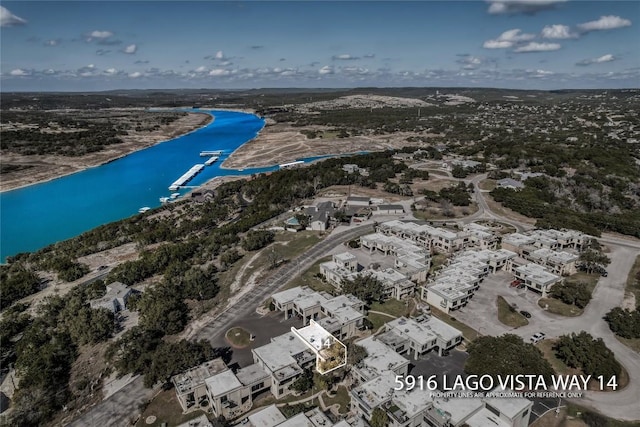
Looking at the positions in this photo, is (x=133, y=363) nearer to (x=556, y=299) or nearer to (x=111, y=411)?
(x=111, y=411)

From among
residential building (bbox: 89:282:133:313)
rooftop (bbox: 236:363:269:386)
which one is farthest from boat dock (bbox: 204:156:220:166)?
rooftop (bbox: 236:363:269:386)

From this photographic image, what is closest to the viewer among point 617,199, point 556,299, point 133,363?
point 133,363

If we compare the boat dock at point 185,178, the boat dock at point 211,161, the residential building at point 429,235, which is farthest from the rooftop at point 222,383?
the boat dock at point 211,161

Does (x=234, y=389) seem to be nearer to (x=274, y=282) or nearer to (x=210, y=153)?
(x=274, y=282)

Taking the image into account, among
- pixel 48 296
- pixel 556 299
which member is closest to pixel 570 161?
pixel 556 299

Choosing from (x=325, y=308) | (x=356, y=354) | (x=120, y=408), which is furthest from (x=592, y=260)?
(x=120, y=408)

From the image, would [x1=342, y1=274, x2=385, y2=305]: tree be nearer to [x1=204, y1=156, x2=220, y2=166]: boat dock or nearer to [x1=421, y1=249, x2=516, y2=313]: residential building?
[x1=421, y1=249, x2=516, y2=313]: residential building
